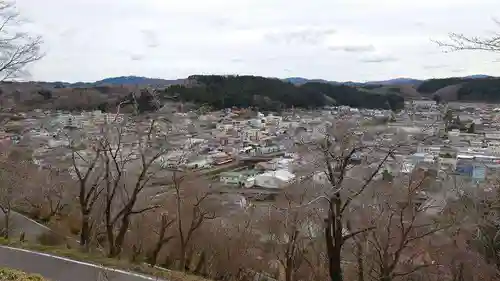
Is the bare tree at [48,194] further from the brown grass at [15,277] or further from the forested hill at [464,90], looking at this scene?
the forested hill at [464,90]

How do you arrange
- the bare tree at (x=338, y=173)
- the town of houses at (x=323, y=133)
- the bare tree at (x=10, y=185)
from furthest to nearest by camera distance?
the bare tree at (x=10, y=185)
the town of houses at (x=323, y=133)
the bare tree at (x=338, y=173)

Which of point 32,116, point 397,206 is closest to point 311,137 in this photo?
point 397,206

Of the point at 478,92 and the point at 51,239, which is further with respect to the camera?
the point at 478,92

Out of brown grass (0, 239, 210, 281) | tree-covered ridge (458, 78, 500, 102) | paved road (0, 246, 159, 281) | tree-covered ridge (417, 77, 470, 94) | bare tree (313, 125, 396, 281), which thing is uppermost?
tree-covered ridge (417, 77, 470, 94)

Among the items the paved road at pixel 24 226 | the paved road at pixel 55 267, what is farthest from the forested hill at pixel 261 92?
the paved road at pixel 55 267

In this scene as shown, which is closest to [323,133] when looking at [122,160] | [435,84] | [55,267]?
[55,267]

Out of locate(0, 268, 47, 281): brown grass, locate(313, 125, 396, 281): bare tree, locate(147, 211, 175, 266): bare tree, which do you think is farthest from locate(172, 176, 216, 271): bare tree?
locate(0, 268, 47, 281): brown grass

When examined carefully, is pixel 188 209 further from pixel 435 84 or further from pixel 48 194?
pixel 435 84

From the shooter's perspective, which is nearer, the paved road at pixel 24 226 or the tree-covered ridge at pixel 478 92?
the paved road at pixel 24 226

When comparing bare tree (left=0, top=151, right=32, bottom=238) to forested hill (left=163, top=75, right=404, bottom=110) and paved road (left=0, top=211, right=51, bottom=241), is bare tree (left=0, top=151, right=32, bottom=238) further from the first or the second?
forested hill (left=163, top=75, right=404, bottom=110)
